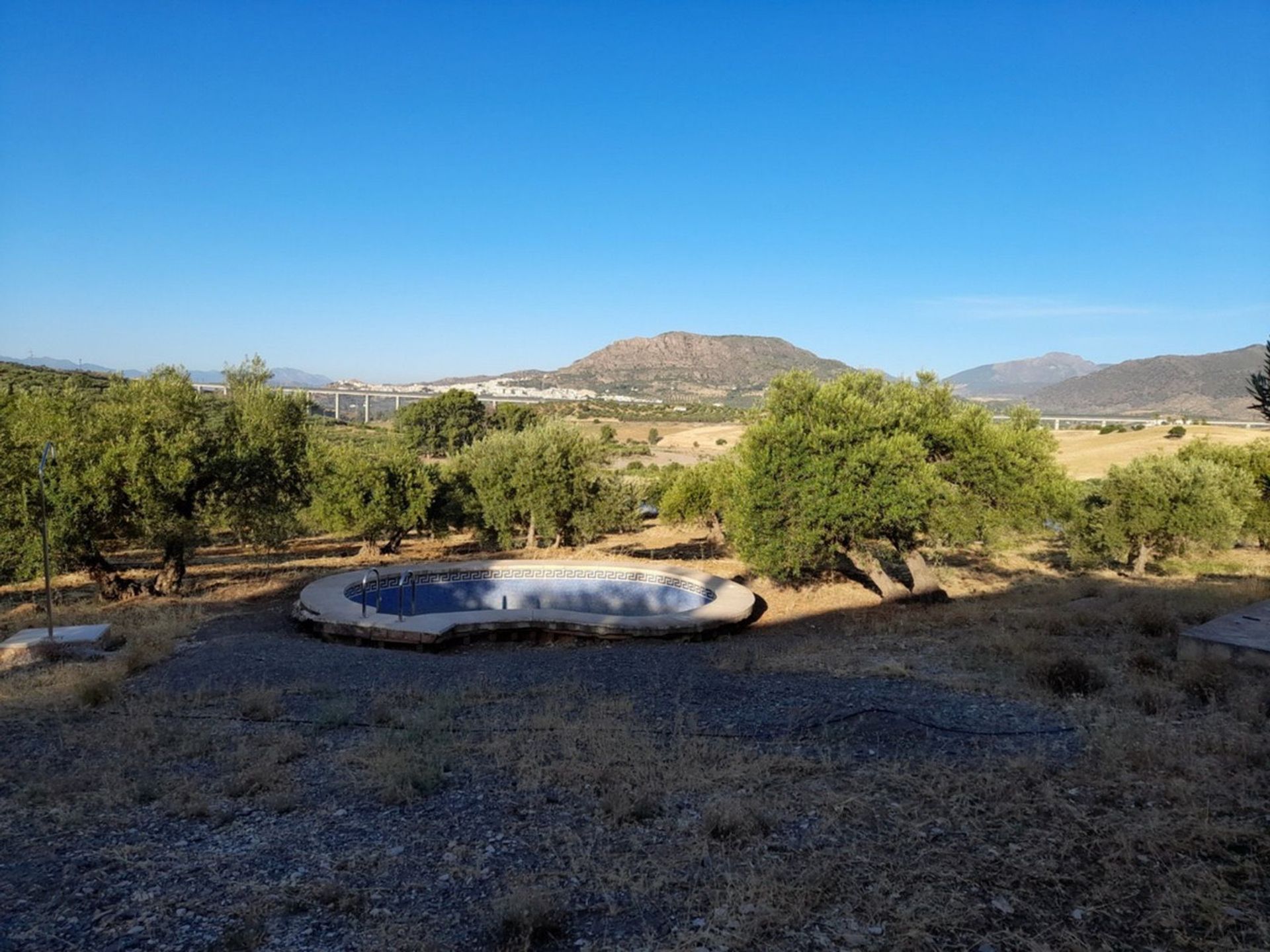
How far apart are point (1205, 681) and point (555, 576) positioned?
1480 cm

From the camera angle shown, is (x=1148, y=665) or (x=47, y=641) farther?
(x=47, y=641)

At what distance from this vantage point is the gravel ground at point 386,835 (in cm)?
450

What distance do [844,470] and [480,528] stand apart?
13453 mm

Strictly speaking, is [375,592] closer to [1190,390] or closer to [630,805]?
[630,805]

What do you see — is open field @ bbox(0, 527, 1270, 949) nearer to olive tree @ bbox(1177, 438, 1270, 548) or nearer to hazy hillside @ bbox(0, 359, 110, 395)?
olive tree @ bbox(1177, 438, 1270, 548)

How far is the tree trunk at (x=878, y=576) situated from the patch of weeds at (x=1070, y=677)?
26.1 ft

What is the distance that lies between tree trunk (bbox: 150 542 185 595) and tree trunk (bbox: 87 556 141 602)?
393 mm

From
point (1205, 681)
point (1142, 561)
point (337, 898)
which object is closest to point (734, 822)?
point (337, 898)

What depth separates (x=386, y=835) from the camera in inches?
229

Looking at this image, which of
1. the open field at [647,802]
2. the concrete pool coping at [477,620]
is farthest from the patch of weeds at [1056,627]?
the concrete pool coping at [477,620]

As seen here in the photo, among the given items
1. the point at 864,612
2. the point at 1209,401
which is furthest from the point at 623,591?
the point at 1209,401

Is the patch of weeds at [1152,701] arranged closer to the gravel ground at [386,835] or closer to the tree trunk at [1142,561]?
the gravel ground at [386,835]

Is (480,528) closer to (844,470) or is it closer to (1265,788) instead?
(844,470)

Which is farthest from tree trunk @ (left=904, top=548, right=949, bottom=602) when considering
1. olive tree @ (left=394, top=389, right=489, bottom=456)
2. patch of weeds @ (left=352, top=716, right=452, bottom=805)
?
olive tree @ (left=394, top=389, right=489, bottom=456)
